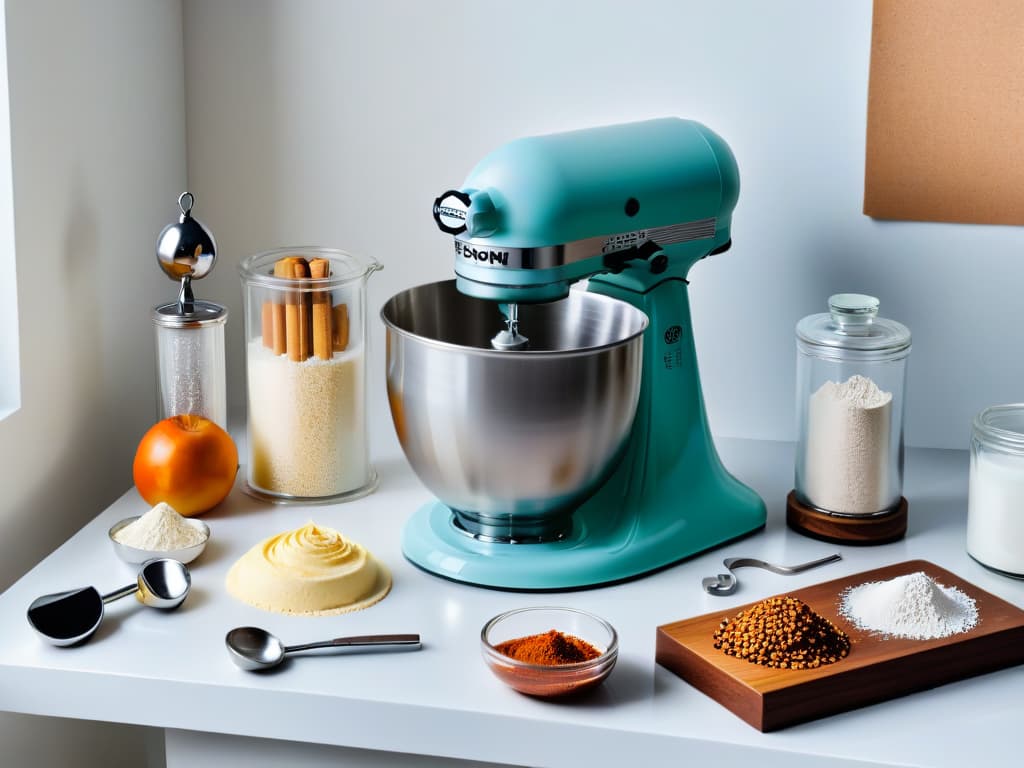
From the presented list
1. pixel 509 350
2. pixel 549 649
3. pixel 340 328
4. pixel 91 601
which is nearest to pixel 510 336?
pixel 509 350

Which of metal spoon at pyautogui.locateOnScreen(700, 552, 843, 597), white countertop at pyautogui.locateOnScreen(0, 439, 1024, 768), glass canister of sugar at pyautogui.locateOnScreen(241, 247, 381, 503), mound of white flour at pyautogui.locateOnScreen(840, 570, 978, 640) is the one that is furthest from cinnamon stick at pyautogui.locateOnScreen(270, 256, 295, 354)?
mound of white flour at pyautogui.locateOnScreen(840, 570, 978, 640)

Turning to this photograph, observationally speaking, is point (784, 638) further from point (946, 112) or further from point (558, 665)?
point (946, 112)

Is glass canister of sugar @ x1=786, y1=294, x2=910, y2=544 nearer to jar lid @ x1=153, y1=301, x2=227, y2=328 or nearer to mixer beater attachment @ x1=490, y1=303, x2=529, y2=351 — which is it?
mixer beater attachment @ x1=490, y1=303, x2=529, y2=351

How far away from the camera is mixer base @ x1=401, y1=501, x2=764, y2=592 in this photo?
116cm

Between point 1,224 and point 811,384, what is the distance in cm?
80

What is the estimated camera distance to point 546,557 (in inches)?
46.0

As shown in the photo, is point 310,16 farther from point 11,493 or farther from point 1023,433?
point 1023,433

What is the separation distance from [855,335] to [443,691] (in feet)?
1.86

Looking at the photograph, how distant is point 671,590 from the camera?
1.17 m

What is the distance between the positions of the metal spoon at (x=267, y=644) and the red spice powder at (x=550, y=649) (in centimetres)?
9

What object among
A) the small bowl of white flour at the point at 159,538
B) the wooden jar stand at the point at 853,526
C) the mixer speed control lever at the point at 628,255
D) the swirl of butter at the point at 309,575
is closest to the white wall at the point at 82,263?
the small bowl of white flour at the point at 159,538

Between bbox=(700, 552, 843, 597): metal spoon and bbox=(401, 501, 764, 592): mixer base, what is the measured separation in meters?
0.04

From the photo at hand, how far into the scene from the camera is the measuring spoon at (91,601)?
41.6 inches

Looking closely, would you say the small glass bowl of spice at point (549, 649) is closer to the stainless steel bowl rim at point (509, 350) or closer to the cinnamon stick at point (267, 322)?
the stainless steel bowl rim at point (509, 350)
